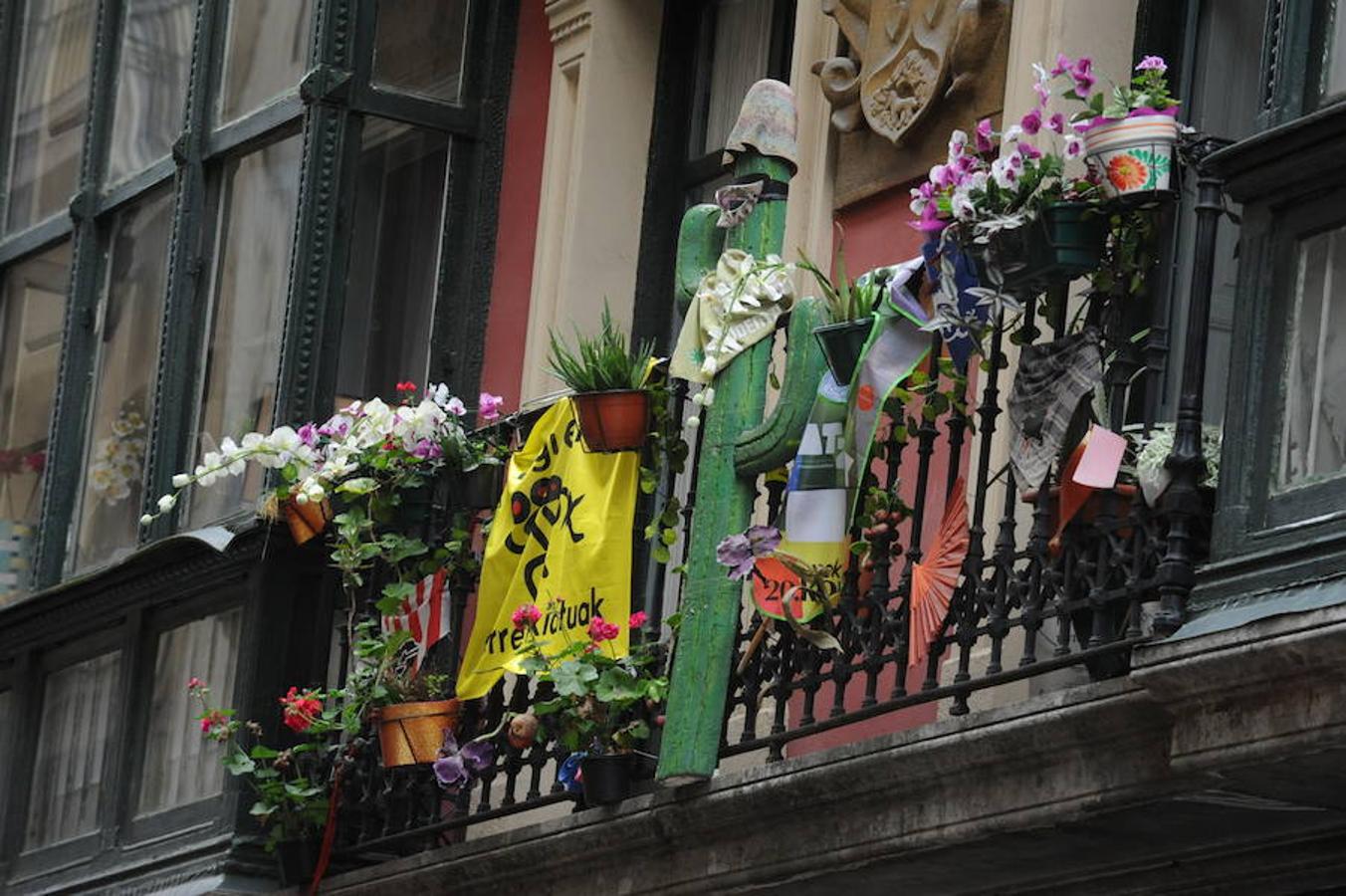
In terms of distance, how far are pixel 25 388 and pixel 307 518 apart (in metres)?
3.40

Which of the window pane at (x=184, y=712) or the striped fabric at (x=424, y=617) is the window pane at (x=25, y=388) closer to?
the window pane at (x=184, y=712)

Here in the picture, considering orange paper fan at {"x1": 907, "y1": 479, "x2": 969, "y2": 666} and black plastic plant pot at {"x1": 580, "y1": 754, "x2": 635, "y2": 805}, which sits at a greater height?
orange paper fan at {"x1": 907, "y1": 479, "x2": 969, "y2": 666}

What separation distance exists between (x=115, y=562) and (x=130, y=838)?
3.55 ft

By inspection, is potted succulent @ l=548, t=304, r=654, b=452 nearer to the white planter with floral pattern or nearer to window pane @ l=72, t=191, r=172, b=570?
the white planter with floral pattern

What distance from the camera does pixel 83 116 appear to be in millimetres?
14461

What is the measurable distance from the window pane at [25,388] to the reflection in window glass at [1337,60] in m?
7.56

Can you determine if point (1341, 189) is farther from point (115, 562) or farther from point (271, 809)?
point (115, 562)

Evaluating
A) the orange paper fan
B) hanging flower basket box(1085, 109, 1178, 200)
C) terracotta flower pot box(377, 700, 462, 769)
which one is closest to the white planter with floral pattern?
hanging flower basket box(1085, 109, 1178, 200)

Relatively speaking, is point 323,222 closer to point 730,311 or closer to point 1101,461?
point 730,311

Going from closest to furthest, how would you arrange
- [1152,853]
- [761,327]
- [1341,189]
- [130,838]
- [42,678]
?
[1341,189] → [1152,853] → [761,327] → [130,838] → [42,678]

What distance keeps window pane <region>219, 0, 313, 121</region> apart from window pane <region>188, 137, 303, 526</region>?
0.23m

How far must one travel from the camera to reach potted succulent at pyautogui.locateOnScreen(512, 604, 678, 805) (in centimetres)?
1023

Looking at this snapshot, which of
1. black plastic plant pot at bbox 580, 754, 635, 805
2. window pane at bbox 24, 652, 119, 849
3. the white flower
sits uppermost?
the white flower

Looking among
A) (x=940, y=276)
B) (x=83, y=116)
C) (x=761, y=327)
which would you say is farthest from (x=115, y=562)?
(x=940, y=276)
